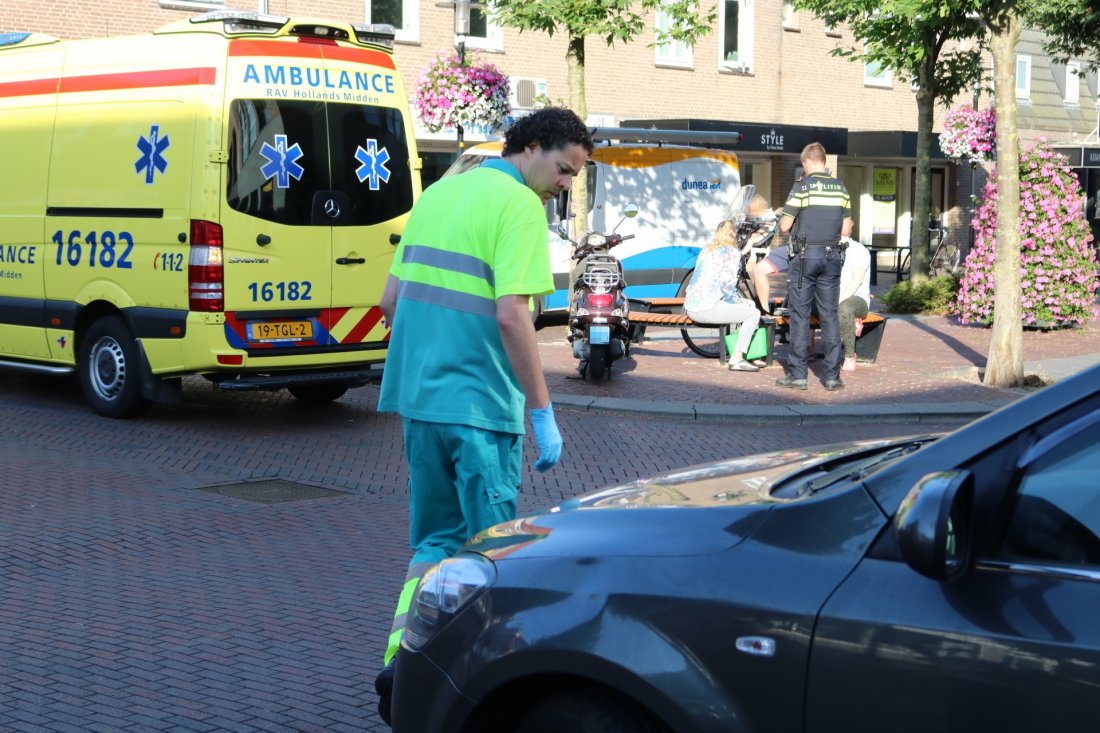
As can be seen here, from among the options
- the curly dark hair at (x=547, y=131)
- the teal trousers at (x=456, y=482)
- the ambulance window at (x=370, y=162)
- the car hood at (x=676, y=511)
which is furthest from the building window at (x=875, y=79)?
the car hood at (x=676, y=511)

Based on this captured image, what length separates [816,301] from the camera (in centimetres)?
1241

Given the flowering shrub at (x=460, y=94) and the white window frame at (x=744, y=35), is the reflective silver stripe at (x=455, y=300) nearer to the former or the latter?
the flowering shrub at (x=460, y=94)

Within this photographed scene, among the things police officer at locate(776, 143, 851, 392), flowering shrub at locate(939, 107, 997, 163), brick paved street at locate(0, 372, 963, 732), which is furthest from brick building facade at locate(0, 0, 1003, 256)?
police officer at locate(776, 143, 851, 392)

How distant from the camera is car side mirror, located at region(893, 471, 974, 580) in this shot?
241cm

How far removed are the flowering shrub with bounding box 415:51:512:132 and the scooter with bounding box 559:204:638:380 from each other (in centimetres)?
782

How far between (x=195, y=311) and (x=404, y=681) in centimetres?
710

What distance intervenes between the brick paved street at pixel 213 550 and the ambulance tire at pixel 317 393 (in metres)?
0.10

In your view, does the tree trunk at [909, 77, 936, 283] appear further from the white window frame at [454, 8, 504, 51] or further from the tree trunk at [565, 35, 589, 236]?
the white window frame at [454, 8, 504, 51]

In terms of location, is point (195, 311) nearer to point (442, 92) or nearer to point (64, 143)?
point (64, 143)

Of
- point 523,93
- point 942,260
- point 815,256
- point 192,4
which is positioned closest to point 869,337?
point 815,256

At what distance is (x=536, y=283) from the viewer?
4.19 meters

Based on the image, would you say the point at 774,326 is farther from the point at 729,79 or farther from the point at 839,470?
the point at 729,79

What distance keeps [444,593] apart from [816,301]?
377 inches

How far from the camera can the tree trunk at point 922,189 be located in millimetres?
20375
